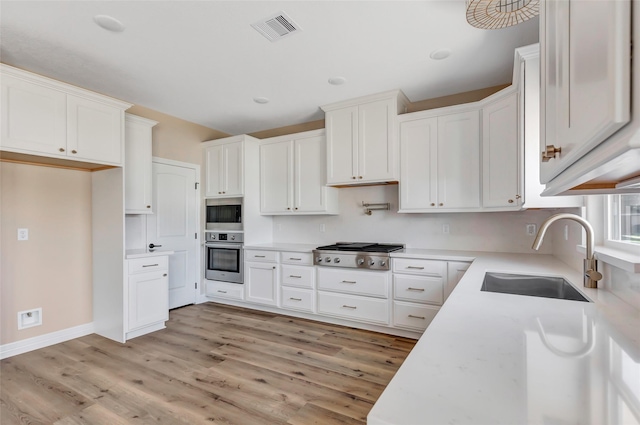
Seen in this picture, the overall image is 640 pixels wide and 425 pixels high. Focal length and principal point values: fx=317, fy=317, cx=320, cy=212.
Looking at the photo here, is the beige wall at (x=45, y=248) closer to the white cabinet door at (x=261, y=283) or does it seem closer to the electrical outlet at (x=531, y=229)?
the white cabinet door at (x=261, y=283)

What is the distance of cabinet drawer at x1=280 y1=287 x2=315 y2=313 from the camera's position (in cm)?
381

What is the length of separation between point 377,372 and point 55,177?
3.64 meters

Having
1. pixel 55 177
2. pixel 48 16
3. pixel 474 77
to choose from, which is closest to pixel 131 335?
pixel 55 177

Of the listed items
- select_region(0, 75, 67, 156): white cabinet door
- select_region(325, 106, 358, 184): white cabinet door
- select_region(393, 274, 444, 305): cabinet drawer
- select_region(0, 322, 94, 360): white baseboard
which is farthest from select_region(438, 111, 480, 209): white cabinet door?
select_region(0, 322, 94, 360): white baseboard

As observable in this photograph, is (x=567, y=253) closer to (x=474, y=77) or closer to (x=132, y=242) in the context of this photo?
(x=474, y=77)

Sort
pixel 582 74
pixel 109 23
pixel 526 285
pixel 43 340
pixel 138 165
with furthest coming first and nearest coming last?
pixel 138 165 < pixel 43 340 < pixel 109 23 < pixel 526 285 < pixel 582 74

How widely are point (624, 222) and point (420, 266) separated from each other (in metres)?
1.67

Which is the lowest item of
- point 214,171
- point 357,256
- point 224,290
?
point 224,290

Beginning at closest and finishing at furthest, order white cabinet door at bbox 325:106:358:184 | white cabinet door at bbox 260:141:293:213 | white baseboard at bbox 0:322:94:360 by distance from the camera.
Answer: white baseboard at bbox 0:322:94:360
white cabinet door at bbox 325:106:358:184
white cabinet door at bbox 260:141:293:213

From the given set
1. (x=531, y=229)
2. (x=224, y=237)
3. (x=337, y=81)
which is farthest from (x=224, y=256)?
(x=531, y=229)

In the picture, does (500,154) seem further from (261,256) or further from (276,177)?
(261,256)

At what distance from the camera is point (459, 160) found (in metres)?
3.23

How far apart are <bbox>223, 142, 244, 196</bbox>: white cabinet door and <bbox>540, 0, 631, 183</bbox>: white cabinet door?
3.87m

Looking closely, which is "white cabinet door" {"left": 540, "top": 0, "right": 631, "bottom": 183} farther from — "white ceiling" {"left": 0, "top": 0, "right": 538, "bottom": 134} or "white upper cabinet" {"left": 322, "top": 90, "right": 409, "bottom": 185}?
"white upper cabinet" {"left": 322, "top": 90, "right": 409, "bottom": 185}
